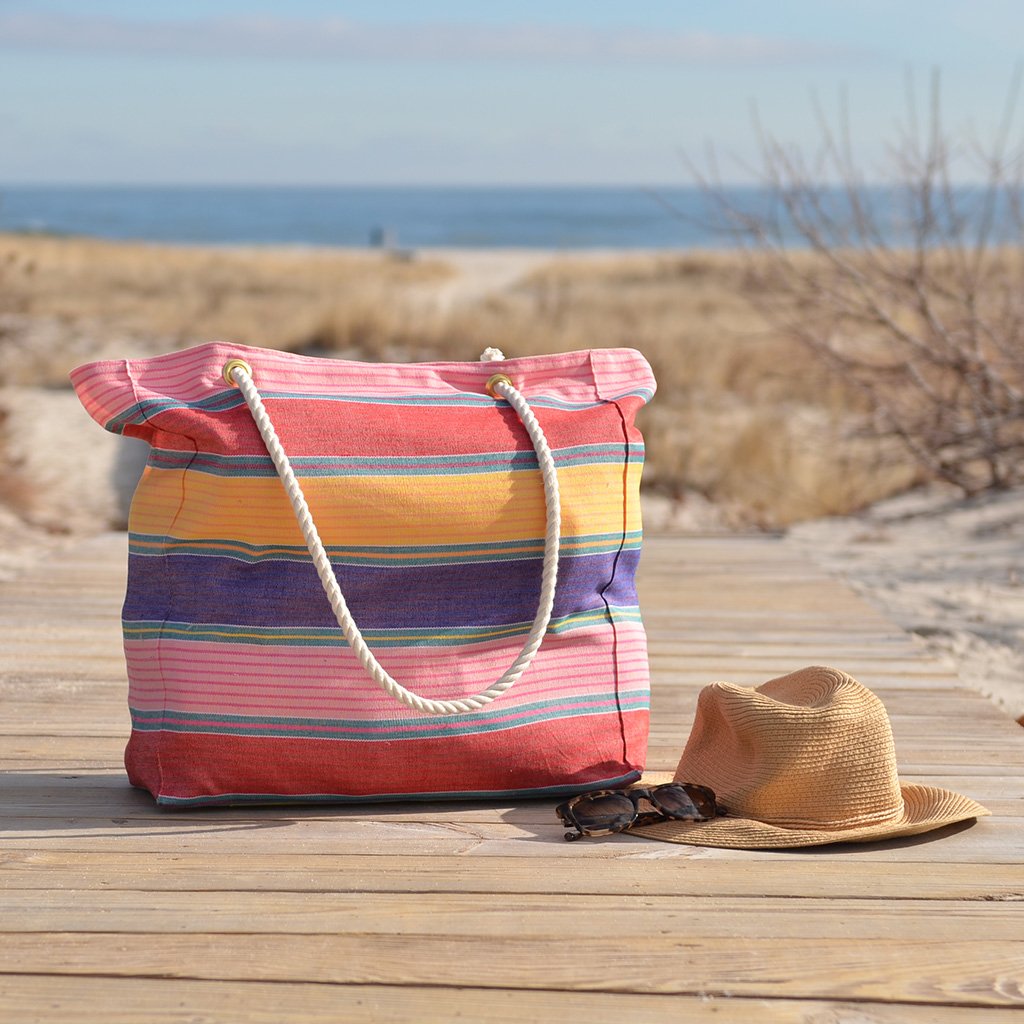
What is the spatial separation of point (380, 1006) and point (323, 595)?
2.32 feet

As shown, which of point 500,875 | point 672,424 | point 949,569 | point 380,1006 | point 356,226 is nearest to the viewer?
point 380,1006

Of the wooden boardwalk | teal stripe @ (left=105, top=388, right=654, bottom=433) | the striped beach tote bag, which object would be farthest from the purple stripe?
the wooden boardwalk

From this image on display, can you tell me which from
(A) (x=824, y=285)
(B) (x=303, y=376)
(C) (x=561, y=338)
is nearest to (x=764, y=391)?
(C) (x=561, y=338)

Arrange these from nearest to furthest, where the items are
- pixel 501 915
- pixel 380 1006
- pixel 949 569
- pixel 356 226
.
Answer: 1. pixel 380 1006
2. pixel 501 915
3. pixel 949 569
4. pixel 356 226

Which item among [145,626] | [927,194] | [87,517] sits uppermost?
[927,194]

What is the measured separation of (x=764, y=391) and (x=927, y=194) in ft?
17.0

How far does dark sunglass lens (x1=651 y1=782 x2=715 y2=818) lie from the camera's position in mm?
2014

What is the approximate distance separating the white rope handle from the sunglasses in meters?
0.23

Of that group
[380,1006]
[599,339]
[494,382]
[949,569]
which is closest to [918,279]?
[949,569]

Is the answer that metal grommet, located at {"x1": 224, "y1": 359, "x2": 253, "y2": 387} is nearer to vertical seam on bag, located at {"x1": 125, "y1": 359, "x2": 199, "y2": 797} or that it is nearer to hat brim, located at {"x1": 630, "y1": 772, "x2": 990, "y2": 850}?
vertical seam on bag, located at {"x1": 125, "y1": 359, "x2": 199, "y2": 797}

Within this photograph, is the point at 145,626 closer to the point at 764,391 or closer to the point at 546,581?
the point at 546,581

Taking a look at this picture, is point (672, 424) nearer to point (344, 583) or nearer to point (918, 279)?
point (918, 279)

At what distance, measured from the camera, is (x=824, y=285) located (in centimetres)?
624

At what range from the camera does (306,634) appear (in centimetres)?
202
